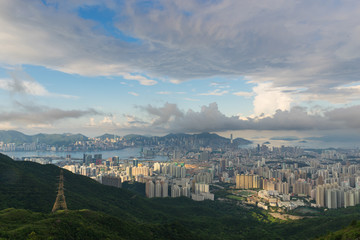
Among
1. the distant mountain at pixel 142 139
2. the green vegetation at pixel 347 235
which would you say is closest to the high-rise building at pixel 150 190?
the green vegetation at pixel 347 235

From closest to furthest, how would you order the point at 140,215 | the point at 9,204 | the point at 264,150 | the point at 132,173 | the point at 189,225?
1. the point at 9,204
2. the point at 189,225
3. the point at 140,215
4. the point at 132,173
5. the point at 264,150

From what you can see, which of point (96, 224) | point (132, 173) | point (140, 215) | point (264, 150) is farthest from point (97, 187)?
point (264, 150)

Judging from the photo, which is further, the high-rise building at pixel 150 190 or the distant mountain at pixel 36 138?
the distant mountain at pixel 36 138

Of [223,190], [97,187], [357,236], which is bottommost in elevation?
[223,190]

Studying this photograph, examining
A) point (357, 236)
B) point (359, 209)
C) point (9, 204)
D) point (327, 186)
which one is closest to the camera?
point (357, 236)

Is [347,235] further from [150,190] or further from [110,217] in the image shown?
[150,190]

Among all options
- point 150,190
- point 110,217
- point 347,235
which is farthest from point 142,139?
point 347,235

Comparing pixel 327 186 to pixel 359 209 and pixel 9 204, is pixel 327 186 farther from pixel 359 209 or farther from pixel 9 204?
pixel 9 204

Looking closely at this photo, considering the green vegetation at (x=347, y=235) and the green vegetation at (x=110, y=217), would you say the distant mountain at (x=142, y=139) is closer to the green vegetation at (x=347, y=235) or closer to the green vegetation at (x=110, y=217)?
the green vegetation at (x=110, y=217)
